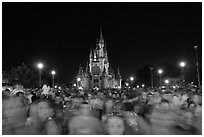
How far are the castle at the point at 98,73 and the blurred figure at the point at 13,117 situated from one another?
12802cm

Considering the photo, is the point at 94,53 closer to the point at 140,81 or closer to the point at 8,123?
the point at 140,81

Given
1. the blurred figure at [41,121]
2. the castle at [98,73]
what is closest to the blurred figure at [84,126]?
the blurred figure at [41,121]

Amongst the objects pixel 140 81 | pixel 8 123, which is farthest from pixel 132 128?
pixel 140 81

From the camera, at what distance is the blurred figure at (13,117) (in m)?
5.87

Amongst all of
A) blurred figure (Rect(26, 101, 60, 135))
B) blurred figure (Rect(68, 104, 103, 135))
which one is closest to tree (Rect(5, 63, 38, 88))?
blurred figure (Rect(26, 101, 60, 135))

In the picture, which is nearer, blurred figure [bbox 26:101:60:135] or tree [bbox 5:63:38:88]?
blurred figure [bbox 26:101:60:135]

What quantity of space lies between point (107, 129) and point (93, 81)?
135820 millimetres

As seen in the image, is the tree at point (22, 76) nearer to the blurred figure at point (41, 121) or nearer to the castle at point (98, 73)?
the blurred figure at point (41, 121)

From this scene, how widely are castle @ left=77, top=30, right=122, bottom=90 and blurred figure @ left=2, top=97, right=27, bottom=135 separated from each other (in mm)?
128024

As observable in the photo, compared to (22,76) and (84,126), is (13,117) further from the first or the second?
(22,76)

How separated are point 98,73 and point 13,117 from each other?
136 metres

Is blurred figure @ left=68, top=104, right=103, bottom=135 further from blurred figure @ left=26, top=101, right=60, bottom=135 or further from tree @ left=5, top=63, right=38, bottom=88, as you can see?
tree @ left=5, top=63, right=38, bottom=88

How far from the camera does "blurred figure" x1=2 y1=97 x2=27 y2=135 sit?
19.3ft

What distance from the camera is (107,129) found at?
17.1 ft
